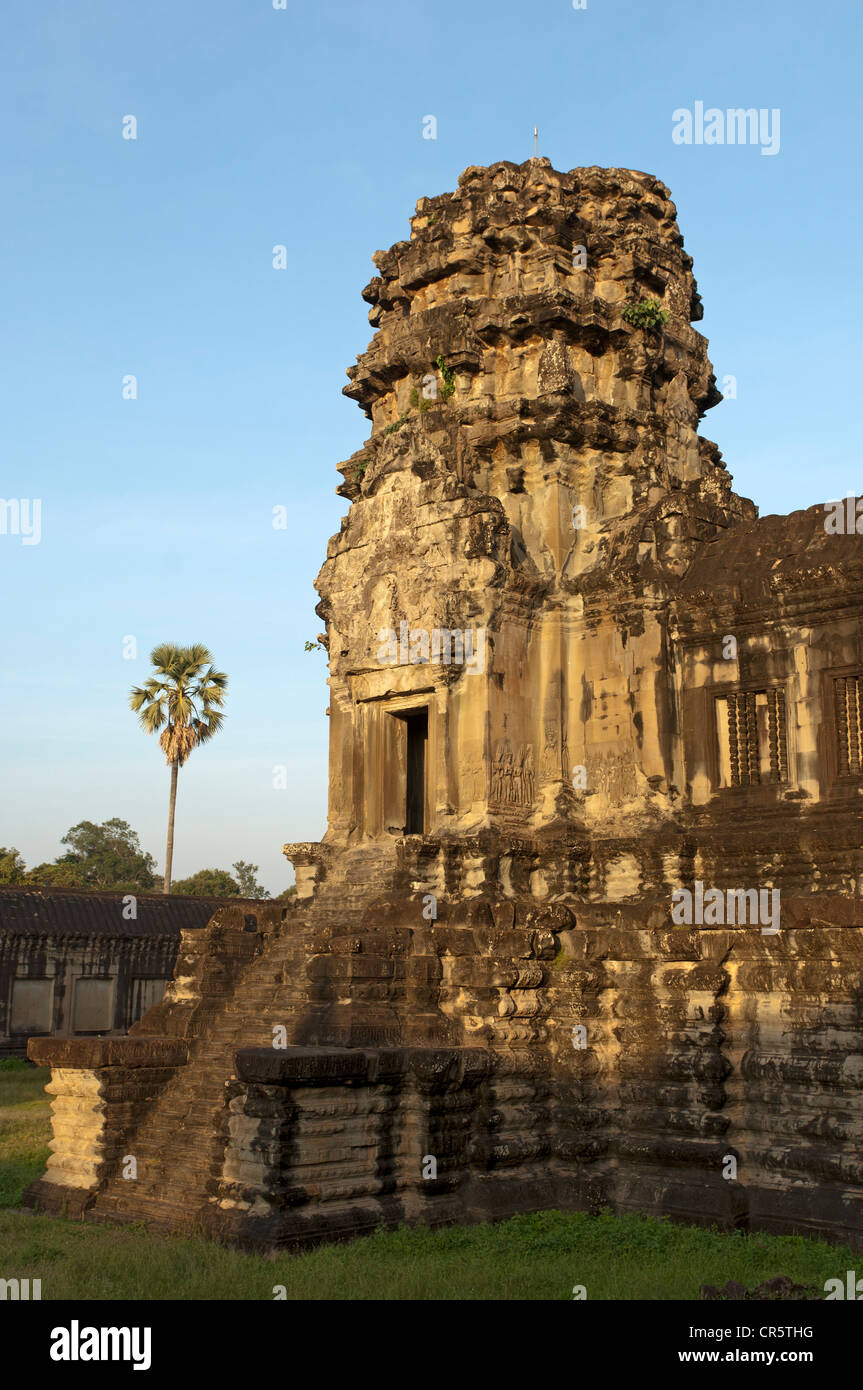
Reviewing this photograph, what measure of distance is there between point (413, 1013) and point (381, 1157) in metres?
1.65

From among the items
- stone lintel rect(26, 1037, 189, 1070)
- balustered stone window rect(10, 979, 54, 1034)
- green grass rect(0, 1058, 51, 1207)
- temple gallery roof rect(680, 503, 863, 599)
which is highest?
temple gallery roof rect(680, 503, 863, 599)

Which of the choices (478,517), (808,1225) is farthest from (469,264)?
(808,1225)

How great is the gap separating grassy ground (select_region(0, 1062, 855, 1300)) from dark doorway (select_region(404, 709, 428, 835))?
20.2 feet

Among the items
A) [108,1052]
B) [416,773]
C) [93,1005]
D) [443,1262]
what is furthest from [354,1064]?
[93,1005]

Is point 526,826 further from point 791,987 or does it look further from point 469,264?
point 469,264

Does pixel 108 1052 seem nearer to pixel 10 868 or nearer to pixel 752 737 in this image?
pixel 752 737

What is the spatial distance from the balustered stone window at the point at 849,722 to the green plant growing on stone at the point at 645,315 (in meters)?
5.72

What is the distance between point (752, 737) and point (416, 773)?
5.08 meters

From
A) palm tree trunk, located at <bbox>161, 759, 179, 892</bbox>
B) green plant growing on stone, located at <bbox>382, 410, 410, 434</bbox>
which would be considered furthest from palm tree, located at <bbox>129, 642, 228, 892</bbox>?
green plant growing on stone, located at <bbox>382, 410, 410, 434</bbox>

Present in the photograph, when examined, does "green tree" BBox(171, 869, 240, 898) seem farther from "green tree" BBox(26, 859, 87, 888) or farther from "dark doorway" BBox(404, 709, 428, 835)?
"dark doorway" BBox(404, 709, 428, 835)

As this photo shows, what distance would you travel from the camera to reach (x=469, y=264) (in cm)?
1605

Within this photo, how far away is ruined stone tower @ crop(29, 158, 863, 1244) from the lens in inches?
432

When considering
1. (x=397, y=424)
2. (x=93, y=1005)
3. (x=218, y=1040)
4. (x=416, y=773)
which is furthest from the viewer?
(x=93, y=1005)

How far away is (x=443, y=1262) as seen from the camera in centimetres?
946
